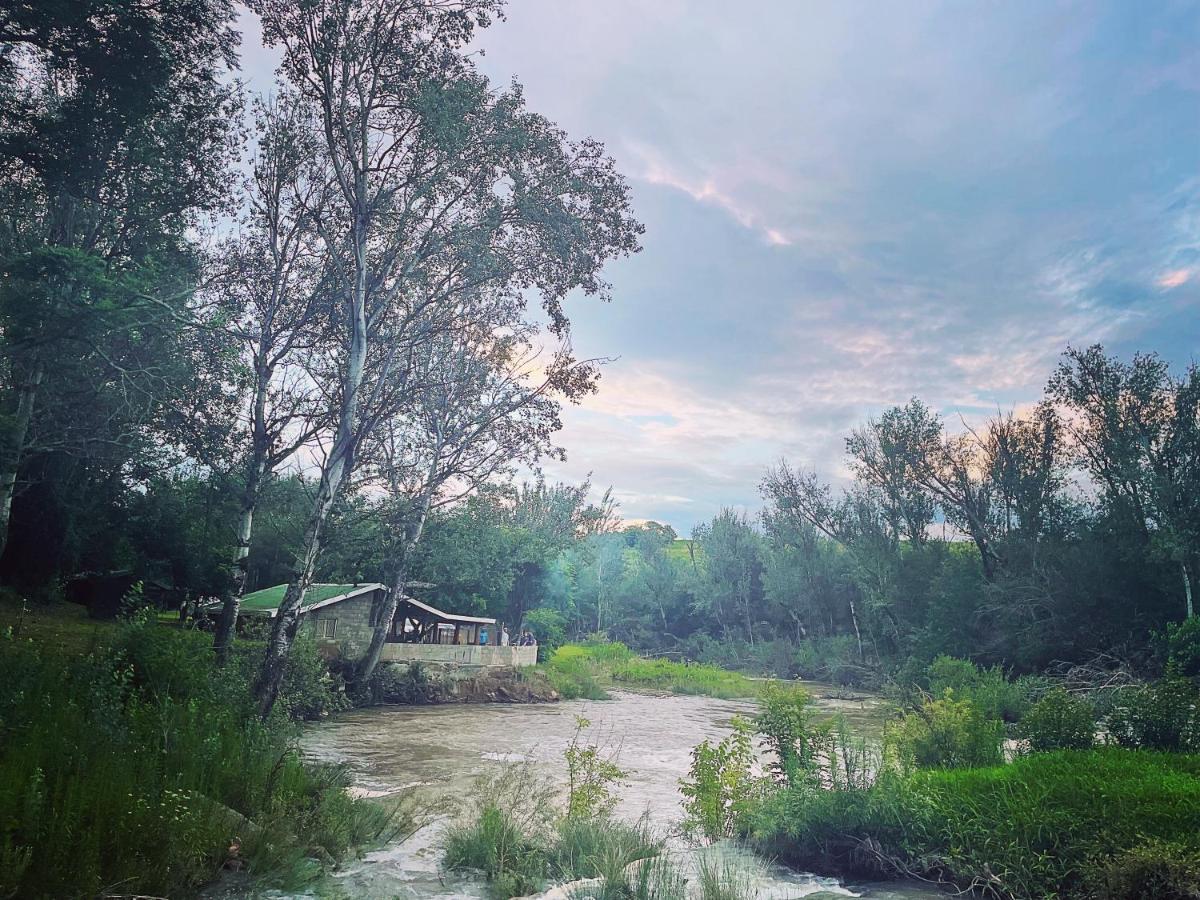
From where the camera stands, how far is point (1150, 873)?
5332 mm

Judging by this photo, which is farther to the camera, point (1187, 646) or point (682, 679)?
point (682, 679)

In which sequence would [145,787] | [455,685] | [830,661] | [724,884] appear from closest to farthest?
[145,787]
[724,884]
[455,685]
[830,661]

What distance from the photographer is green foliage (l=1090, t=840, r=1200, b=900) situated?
5.09m

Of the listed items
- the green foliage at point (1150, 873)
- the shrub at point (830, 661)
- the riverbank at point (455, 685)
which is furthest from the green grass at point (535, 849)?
the shrub at point (830, 661)

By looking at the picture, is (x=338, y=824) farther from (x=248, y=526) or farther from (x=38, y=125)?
(x=248, y=526)

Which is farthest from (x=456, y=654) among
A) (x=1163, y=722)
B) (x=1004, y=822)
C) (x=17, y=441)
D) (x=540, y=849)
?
(x=1004, y=822)

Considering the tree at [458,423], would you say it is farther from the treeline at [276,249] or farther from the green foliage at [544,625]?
the green foliage at [544,625]

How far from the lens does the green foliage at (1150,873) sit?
5090mm

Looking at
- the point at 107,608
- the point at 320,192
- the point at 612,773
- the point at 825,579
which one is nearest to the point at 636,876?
the point at 612,773

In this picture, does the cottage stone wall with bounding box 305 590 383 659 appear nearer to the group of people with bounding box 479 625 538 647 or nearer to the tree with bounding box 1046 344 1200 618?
the group of people with bounding box 479 625 538 647

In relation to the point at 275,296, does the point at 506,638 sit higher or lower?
lower

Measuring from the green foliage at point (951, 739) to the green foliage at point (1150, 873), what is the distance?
4.43 m

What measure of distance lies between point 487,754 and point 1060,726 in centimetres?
1109

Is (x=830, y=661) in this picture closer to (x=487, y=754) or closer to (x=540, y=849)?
(x=487, y=754)
